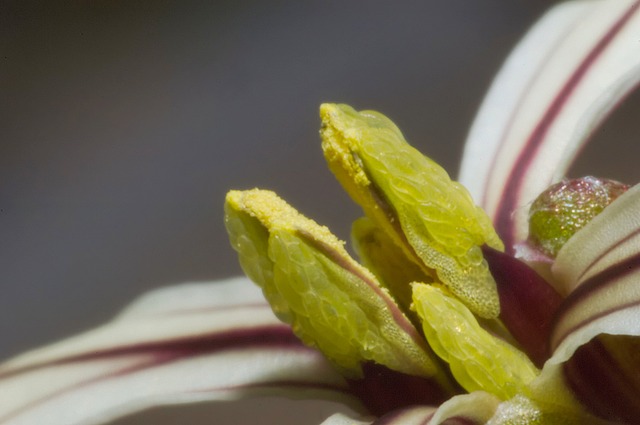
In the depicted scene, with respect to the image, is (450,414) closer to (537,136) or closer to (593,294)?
(593,294)

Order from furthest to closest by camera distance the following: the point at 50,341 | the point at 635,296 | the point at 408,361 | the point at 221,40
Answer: the point at 221,40, the point at 50,341, the point at 408,361, the point at 635,296

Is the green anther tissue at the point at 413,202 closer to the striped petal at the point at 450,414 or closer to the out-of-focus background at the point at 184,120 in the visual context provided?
the striped petal at the point at 450,414

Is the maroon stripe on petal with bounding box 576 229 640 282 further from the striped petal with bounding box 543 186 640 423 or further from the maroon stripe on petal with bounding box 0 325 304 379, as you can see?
the maroon stripe on petal with bounding box 0 325 304 379

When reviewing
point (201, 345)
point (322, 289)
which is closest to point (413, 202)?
point (322, 289)

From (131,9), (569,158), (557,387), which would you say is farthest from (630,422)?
(131,9)

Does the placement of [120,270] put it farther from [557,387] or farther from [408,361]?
[557,387]

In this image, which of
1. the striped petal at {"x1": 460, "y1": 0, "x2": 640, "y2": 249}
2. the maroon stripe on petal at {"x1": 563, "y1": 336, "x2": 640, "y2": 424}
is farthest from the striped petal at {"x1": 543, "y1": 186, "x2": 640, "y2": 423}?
the striped petal at {"x1": 460, "y1": 0, "x2": 640, "y2": 249}

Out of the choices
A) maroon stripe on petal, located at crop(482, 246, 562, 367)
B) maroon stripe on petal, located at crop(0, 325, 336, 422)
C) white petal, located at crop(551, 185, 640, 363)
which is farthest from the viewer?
maroon stripe on petal, located at crop(0, 325, 336, 422)
